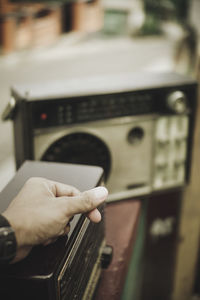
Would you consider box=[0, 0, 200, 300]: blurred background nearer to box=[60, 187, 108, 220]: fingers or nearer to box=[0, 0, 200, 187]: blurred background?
box=[0, 0, 200, 187]: blurred background

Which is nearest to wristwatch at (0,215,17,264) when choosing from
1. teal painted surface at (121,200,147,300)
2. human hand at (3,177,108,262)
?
human hand at (3,177,108,262)

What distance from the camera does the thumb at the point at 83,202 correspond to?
61cm

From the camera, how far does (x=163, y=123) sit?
46.6 inches

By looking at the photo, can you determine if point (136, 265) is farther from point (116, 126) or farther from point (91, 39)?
point (91, 39)

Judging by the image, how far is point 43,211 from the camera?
590 mm

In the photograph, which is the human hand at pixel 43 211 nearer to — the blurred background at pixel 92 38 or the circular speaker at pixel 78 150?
the circular speaker at pixel 78 150

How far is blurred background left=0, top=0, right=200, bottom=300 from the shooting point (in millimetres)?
5340

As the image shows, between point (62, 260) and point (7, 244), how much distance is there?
0.09 metres

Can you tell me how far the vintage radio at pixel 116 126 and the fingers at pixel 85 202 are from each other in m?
0.41

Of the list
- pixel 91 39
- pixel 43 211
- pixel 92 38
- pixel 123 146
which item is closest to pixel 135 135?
pixel 123 146

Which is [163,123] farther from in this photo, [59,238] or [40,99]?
[59,238]

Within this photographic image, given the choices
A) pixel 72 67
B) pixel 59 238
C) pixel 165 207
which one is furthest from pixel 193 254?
pixel 72 67

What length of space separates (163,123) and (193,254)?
64 centimetres

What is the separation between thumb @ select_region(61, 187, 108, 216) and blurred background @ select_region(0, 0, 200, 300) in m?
2.55
